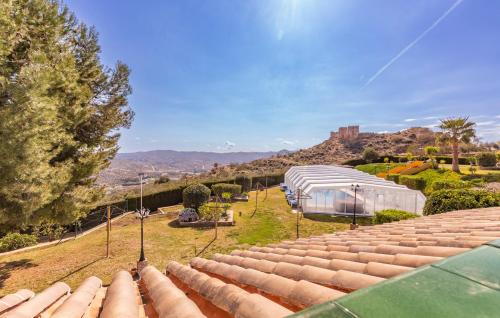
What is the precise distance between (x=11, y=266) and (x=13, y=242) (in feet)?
11.9

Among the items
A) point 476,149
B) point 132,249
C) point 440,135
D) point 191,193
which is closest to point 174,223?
point 191,193

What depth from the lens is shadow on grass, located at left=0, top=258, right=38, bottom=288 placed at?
11.2 m

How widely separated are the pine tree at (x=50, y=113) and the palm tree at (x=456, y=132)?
39845 mm

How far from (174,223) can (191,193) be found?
9.97 ft

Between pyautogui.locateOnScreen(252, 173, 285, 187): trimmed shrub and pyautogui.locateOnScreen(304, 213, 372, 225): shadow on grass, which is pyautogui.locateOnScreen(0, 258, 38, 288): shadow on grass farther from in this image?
pyautogui.locateOnScreen(252, 173, 285, 187): trimmed shrub

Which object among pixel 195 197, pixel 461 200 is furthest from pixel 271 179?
pixel 461 200

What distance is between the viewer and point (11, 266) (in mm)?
12273

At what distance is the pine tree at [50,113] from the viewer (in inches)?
226

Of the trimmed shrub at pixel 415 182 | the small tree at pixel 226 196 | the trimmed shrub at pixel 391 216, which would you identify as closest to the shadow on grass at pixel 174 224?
the small tree at pixel 226 196

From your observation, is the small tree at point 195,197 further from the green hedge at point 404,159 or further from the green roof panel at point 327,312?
the green hedge at point 404,159

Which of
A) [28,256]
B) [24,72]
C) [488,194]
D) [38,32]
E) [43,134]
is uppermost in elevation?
[38,32]

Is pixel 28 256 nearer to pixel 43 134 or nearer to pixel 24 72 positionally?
pixel 43 134

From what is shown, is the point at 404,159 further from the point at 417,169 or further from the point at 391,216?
the point at 391,216

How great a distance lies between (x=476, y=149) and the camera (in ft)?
193
